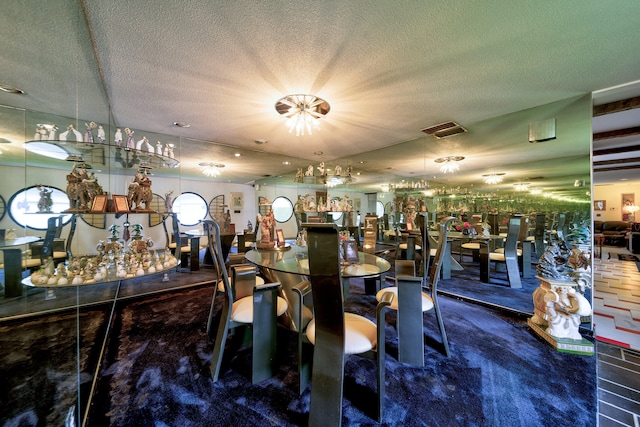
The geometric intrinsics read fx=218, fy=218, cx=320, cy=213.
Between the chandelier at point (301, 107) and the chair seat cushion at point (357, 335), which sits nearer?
the chair seat cushion at point (357, 335)

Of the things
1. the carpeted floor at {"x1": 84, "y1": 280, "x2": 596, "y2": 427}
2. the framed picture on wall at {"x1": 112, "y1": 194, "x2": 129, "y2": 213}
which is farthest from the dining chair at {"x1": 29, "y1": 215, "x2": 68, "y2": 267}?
the carpeted floor at {"x1": 84, "y1": 280, "x2": 596, "y2": 427}

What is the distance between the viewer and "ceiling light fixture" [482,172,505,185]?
13.0 ft

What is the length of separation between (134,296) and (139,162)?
2.17 m

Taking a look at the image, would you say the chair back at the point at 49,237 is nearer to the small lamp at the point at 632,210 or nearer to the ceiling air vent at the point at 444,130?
the ceiling air vent at the point at 444,130

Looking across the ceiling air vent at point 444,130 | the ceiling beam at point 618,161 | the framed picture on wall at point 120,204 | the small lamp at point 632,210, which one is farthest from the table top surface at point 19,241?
the small lamp at point 632,210

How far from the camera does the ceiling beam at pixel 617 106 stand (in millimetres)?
2436

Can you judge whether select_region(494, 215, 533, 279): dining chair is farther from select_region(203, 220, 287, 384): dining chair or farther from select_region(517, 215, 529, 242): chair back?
select_region(203, 220, 287, 384): dining chair

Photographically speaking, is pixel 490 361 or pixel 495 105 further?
pixel 495 105

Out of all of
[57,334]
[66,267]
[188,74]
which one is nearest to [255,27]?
[188,74]

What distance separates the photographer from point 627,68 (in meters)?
1.96

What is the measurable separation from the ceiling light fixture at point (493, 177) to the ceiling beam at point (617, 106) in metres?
1.39

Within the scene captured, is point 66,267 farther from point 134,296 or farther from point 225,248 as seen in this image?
point 225,248

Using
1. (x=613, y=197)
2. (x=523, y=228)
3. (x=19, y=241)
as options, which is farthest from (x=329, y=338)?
(x=613, y=197)

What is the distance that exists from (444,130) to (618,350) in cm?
305
